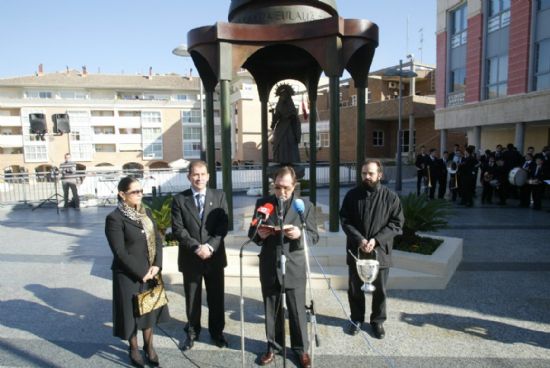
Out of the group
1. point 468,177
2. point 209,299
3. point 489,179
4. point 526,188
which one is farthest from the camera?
point 489,179

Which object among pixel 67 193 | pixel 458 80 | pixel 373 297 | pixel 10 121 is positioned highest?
pixel 10 121

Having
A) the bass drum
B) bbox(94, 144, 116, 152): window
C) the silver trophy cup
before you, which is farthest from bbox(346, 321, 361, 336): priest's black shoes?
bbox(94, 144, 116, 152): window

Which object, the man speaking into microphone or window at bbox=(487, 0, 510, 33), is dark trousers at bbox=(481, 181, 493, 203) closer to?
window at bbox=(487, 0, 510, 33)

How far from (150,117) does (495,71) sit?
4481cm

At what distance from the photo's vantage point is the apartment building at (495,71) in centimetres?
1638

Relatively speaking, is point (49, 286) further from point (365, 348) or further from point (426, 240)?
point (426, 240)

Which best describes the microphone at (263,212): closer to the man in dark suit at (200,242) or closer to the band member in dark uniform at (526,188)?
the man in dark suit at (200,242)

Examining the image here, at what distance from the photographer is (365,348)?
402 cm

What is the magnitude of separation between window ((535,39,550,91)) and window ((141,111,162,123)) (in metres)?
46.4

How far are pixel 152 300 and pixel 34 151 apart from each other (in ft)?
185

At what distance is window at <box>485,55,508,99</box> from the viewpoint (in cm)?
1817

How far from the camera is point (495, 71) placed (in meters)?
18.8

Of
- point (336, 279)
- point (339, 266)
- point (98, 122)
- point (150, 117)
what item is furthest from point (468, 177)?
point (98, 122)

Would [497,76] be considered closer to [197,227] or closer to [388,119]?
[388,119]
